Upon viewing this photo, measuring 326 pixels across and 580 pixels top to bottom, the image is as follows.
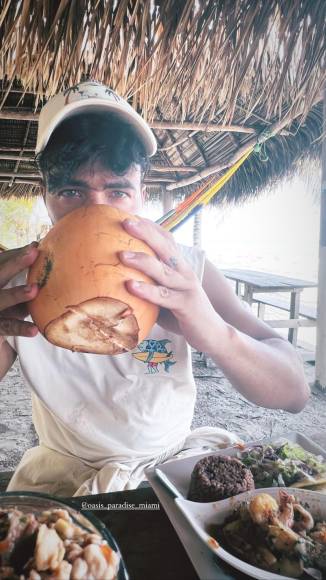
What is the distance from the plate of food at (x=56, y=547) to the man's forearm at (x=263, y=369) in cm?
40

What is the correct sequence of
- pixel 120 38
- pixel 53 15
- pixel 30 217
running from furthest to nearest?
pixel 30 217
pixel 120 38
pixel 53 15

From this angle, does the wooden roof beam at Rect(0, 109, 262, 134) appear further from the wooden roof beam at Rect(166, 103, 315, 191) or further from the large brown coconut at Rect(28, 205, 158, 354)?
the large brown coconut at Rect(28, 205, 158, 354)

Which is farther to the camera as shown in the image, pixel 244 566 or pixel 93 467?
pixel 93 467

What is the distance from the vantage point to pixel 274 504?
514 mm

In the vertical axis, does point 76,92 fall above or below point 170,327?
above

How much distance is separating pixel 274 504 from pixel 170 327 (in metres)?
0.39

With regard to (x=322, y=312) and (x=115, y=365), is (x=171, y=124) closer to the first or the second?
(x=322, y=312)

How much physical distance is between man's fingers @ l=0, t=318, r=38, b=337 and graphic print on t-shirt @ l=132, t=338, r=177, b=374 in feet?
1.45

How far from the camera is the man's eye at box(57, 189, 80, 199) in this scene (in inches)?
33.0

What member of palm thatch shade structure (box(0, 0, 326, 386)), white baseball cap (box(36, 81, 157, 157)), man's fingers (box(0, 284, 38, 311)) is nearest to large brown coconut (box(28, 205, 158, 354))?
man's fingers (box(0, 284, 38, 311))

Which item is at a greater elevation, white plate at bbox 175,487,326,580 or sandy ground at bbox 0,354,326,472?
white plate at bbox 175,487,326,580

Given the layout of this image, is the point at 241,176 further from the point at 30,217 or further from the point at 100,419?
the point at 30,217

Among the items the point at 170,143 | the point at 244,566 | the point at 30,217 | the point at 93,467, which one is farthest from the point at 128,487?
the point at 30,217

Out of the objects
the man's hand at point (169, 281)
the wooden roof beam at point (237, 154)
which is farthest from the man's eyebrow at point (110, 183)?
the wooden roof beam at point (237, 154)
